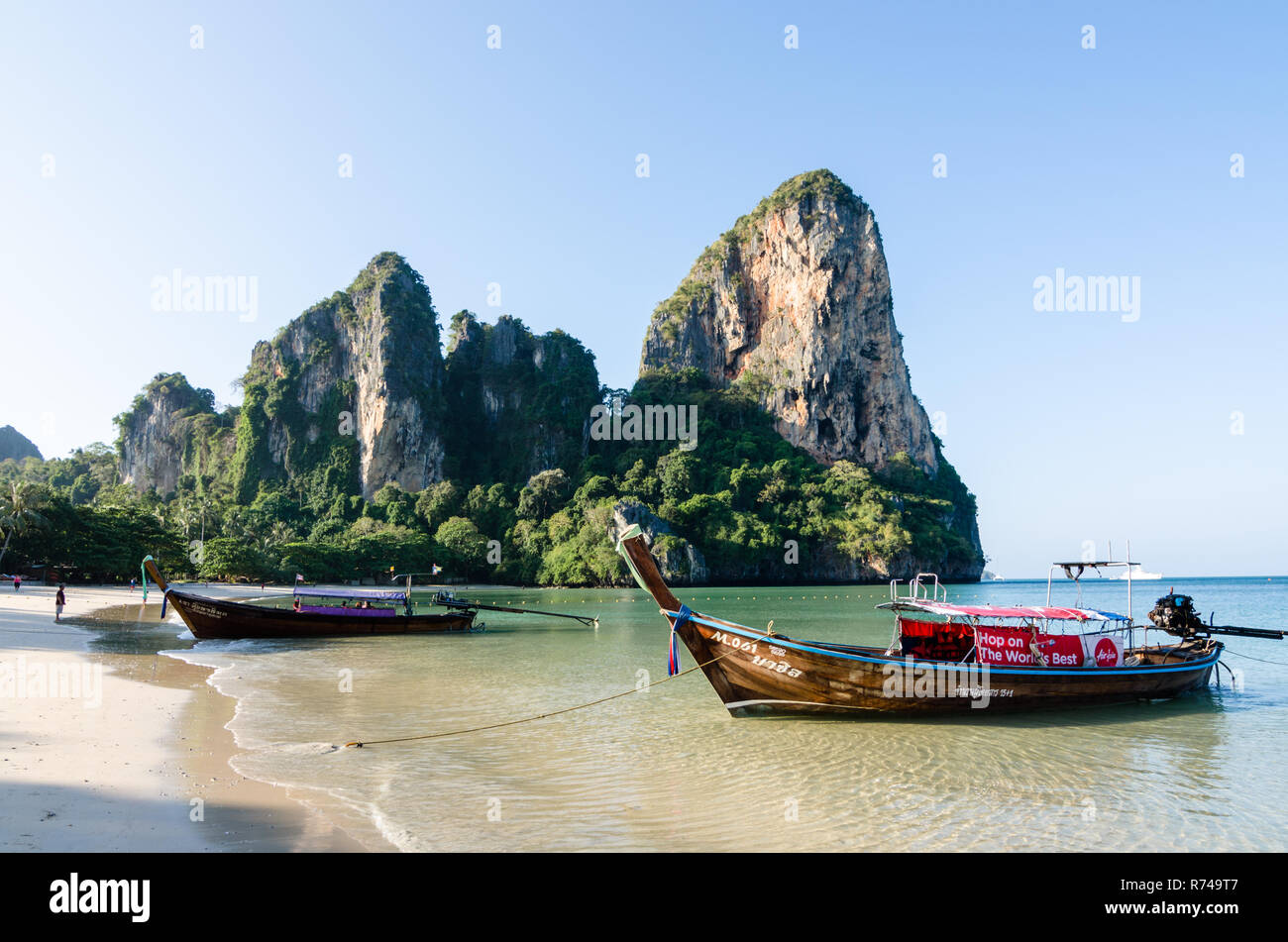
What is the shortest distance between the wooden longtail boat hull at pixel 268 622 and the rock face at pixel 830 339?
66581mm

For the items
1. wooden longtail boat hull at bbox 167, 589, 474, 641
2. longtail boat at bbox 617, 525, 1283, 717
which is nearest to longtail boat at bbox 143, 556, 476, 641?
wooden longtail boat hull at bbox 167, 589, 474, 641

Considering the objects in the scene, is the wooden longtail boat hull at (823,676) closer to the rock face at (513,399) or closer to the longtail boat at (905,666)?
the longtail boat at (905,666)

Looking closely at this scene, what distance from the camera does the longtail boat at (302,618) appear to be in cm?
2336

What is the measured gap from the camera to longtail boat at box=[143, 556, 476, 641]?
2336 cm

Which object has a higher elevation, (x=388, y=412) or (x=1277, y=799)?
(x=388, y=412)

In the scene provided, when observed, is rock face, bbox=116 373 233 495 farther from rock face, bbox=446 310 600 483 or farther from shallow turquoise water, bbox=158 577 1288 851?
shallow turquoise water, bbox=158 577 1288 851

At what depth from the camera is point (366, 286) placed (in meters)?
86.6

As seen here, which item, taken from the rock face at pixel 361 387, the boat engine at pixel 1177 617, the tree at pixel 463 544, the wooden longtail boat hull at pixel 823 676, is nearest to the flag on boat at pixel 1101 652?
the wooden longtail boat hull at pixel 823 676

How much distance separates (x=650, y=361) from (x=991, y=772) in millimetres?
90978

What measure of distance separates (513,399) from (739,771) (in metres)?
84.3

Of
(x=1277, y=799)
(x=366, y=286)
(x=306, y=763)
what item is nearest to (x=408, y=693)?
(x=306, y=763)
